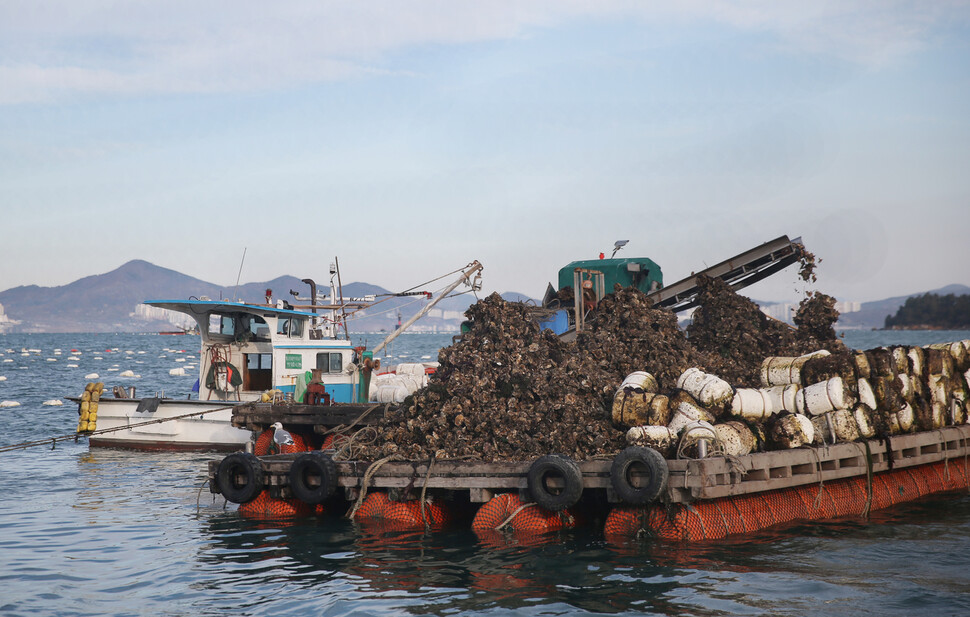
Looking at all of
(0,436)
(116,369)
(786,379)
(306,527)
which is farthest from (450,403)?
(116,369)

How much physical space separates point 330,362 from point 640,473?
15.1m

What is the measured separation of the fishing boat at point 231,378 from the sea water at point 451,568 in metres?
8.33

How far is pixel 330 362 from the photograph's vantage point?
2538 cm

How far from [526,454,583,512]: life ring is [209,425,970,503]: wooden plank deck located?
0.90 ft

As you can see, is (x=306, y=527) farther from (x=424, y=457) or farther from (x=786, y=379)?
(x=786, y=379)

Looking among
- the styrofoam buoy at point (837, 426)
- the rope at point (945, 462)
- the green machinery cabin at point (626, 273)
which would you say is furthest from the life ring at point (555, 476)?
the green machinery cabin at point (626, 273)

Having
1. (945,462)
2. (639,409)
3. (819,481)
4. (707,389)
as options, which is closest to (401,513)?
(639,409)

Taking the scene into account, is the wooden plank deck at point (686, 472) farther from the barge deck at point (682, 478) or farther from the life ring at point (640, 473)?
the life ring at point (640, 473)

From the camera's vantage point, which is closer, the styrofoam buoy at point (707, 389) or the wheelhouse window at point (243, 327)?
the styrofoam buoy at point (707, 389)

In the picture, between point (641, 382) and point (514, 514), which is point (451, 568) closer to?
point (514, 514)

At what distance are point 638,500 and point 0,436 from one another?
24605 millimetres

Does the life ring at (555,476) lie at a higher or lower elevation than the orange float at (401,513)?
higher

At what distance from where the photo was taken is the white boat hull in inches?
957

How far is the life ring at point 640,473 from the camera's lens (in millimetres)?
11664
